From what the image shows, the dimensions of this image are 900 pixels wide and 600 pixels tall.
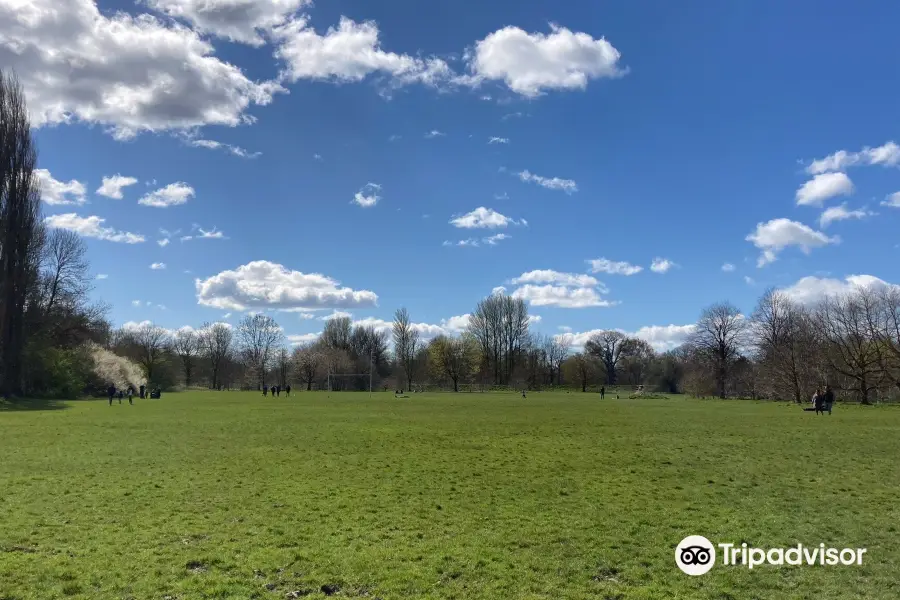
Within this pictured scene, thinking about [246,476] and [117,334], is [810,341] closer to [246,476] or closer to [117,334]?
[246,476]

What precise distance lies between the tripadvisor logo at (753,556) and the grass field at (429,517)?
201 mm

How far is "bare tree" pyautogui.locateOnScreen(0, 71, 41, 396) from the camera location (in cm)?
4819

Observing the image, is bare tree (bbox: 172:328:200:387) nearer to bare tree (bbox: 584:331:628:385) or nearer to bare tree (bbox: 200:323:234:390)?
bare tree (bbox: 200:323:234:390)

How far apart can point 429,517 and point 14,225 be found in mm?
52575

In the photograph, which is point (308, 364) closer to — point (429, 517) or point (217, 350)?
point (217, 350)

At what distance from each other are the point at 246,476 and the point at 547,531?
7.89m

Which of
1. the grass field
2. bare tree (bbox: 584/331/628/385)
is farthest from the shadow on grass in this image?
bare tree (bbox: 584/331/628/385)

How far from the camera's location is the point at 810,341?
2650 inches

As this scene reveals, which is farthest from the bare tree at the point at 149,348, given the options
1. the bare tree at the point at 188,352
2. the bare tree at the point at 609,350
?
the bare tree at the point at 609,350

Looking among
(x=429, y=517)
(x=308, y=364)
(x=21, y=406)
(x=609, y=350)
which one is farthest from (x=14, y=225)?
(x=609, y=350)

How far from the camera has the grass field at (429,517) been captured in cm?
705

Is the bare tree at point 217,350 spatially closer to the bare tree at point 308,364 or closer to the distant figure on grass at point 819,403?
the bare tree at point 308,364

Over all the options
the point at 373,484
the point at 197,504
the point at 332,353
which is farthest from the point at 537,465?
the point at 332,353

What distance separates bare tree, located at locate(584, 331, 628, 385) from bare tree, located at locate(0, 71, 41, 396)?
9795 centimetres
